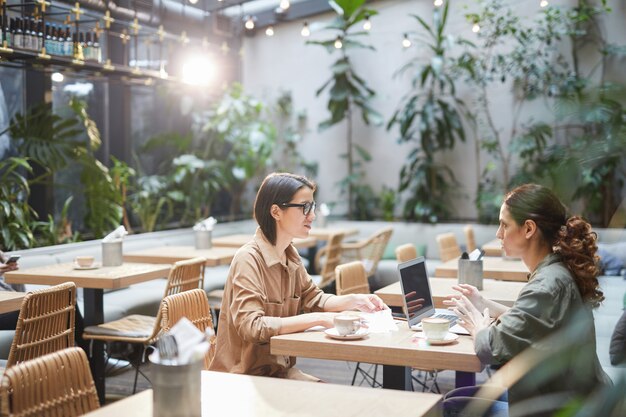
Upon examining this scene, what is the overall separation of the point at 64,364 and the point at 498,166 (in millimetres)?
7977

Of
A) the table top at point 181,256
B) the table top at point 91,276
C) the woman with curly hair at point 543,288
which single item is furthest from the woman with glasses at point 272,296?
the table top at point 181,256

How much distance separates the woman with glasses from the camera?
280cm

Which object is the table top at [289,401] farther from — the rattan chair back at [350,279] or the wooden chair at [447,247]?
the wooden chair at [447,247]

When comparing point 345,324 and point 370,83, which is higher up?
point 370,83

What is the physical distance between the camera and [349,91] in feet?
31.5

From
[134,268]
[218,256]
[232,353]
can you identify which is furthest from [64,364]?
[218,256]

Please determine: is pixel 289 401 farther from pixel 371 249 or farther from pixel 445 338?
pixel 371 249

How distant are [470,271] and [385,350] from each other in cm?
152

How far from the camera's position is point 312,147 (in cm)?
1077

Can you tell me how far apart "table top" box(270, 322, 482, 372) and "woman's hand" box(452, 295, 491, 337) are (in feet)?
0.20

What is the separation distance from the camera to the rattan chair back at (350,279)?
4.14 metres

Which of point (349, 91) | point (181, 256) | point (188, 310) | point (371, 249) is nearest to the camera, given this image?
point (188, 310)

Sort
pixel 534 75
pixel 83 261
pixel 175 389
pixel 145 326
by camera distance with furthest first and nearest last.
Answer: pixel 534 75 → pixel 83 261 → pixel 145 326 → pixel 175 389

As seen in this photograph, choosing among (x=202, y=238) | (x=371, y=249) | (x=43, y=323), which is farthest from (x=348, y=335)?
(x=371, y=249)
